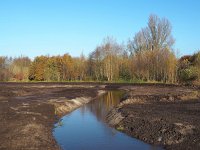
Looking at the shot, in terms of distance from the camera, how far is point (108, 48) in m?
94.9

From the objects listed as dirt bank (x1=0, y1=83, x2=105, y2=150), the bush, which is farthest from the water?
the bush

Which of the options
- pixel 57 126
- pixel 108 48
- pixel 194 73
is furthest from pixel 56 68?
pixel 57 126

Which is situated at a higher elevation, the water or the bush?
the bush

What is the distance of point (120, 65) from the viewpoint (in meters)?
92.6

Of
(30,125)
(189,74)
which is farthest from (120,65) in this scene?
(30,125)

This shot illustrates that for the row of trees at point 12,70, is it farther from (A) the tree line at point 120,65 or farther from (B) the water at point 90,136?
(B) the water at point 90,136

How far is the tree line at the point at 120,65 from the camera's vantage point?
260ft

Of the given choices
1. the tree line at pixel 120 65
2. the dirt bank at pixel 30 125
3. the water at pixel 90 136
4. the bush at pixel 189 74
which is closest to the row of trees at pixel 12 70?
the tree line at pixel 120 65

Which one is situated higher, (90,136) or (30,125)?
(30,125)

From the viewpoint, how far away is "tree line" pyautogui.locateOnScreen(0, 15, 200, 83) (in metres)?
79.3

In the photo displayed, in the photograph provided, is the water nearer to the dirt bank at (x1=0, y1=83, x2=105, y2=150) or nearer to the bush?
the dirt bank at (x1=0, y1=83, x2=105, y2=150)

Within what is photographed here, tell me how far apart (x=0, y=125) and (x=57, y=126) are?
482cm

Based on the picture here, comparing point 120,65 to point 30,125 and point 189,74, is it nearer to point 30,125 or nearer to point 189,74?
point 189,74

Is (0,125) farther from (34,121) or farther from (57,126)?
(57,126)
